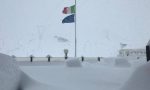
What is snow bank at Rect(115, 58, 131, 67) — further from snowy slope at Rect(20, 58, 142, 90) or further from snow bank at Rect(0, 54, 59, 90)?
snow bank at Rect(0, 54, 59, 90)

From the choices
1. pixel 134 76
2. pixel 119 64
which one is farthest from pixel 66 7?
pixel 134 76

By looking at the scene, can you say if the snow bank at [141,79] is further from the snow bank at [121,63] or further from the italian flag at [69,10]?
the italian flag at [69,10]

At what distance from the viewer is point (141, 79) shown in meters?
3.70

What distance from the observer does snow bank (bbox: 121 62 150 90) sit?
3626mm

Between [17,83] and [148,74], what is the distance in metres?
2.84

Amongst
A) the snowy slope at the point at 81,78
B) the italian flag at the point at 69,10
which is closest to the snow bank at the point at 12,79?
the snowy slope at the point at 81,78

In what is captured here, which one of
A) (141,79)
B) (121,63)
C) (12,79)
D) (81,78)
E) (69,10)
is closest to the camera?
(141,79)

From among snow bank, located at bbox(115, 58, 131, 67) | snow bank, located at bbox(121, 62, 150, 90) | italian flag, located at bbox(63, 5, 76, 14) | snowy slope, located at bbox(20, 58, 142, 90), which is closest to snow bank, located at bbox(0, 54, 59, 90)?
snowy slope, located at bbox(20, 58, 142, 90)

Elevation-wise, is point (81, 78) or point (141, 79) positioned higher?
point (141, 79)

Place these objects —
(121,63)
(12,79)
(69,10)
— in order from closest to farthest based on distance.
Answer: (12,79), (121,63), (69,10)

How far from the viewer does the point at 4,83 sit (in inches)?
189

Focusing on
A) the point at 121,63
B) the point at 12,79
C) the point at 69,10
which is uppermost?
the point at 69,10

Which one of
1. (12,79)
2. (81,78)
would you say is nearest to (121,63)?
(81,78)

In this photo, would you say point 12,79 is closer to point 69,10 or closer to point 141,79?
point 141,79
